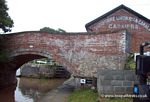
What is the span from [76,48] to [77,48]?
0.06 meters

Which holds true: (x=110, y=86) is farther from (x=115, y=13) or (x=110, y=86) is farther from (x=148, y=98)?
(x=115, y=13)

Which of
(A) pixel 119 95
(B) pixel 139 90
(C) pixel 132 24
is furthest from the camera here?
(C) pixel 132 24

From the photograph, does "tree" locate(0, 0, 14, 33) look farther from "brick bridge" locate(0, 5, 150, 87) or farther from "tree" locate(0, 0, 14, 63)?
"brick bridge" locate(0, 5, 150, 87)

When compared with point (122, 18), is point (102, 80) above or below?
below

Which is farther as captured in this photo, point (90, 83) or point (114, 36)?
point (90, 83)

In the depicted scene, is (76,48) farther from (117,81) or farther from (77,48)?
(117,81)

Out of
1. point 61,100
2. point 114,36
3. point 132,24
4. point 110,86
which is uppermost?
point 132,24

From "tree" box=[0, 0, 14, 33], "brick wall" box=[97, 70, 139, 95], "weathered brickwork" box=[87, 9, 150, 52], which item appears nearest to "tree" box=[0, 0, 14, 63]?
"tree" box=[0, 0, 14, 33]

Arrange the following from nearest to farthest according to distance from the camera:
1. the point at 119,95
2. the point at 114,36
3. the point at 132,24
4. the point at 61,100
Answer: the point at 119,95 → the point at 61,100 → the point at 114,36 → the point at 132,24

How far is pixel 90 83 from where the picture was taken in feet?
54.1

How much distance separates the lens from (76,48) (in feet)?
54.9

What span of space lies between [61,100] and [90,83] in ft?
9.33

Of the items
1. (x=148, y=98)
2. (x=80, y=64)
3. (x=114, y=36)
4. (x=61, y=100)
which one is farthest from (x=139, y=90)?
(x=80, y=64)

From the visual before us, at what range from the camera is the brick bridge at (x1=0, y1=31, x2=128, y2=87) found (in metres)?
15.5
